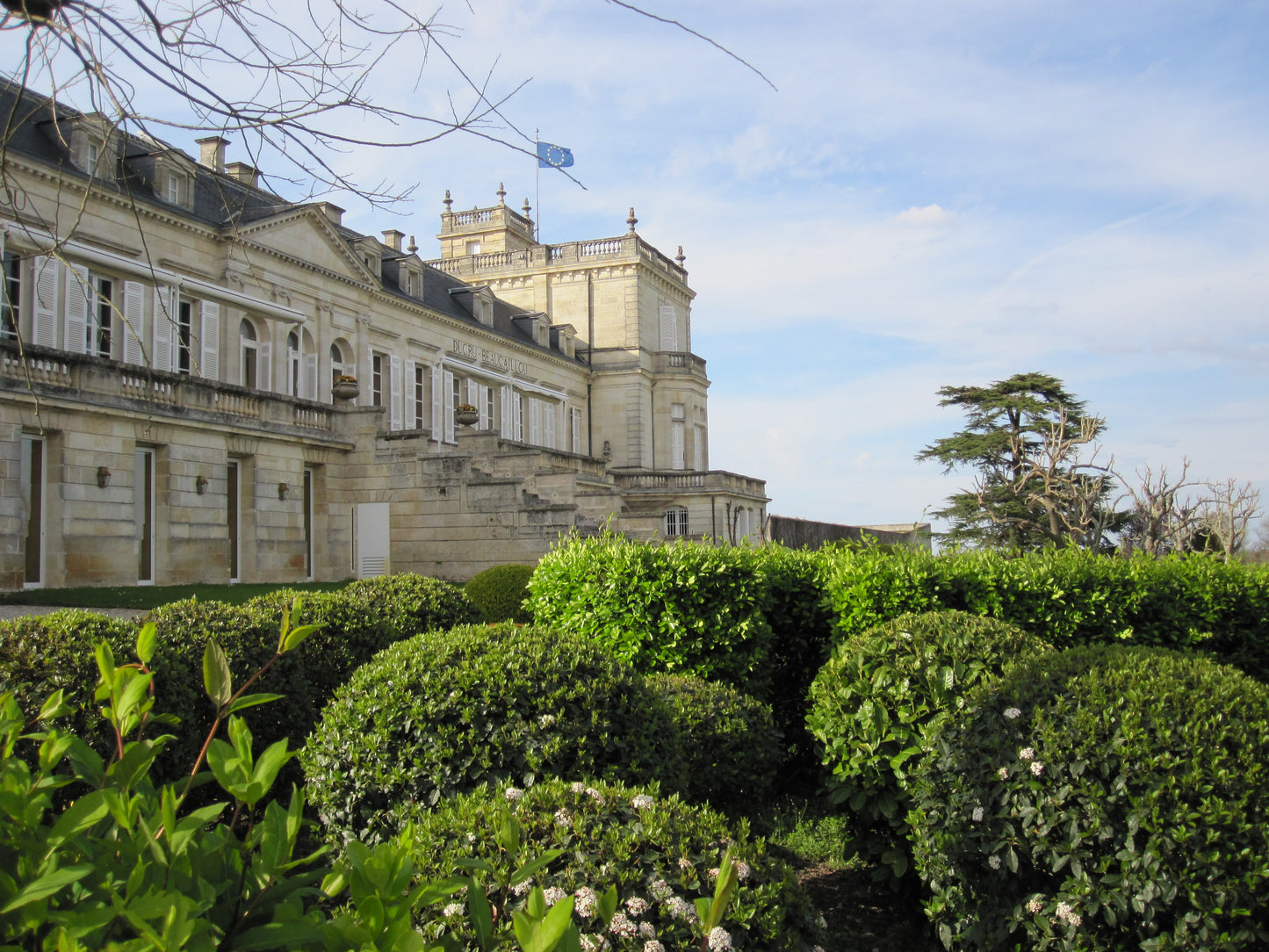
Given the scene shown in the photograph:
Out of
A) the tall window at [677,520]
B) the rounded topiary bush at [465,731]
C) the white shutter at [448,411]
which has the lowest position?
the rounded topiary bush at [465,731]

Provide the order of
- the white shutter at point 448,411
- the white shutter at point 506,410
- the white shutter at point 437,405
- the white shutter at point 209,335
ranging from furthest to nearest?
the white shutter at point 506,410 → the white shutter at point 448,411 → the white shutter at point 437,405 → the white shutter at point 209,335

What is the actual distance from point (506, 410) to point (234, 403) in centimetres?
1944

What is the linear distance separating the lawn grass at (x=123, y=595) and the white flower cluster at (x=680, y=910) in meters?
11.4

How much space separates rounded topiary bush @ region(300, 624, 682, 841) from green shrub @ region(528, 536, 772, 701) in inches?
99.9

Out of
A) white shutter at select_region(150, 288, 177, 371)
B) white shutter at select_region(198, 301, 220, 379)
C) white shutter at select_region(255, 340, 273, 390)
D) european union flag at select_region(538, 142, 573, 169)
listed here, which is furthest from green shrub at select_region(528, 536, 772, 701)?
white shutter at select_region(255, 340, 273, 390)

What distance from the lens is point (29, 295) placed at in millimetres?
20750

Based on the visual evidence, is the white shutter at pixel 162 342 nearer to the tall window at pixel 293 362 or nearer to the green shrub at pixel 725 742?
the tall window at pixel 293 362

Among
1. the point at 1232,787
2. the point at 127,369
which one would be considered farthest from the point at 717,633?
the point at 127,369

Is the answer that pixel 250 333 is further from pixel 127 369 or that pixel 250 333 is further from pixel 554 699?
pixel 554 699

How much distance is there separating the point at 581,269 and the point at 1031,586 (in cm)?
4192

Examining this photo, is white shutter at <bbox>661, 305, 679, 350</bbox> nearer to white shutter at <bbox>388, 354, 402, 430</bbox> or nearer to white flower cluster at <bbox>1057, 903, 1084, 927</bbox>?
white shutter at <bbox>388, 354, 402, 430</bbox>

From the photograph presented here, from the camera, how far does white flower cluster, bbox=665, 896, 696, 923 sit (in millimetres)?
3041

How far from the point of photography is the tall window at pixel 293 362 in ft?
89.1

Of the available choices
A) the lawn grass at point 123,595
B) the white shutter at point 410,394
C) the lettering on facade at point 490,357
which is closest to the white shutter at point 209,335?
the lawn grass at point 123,595
